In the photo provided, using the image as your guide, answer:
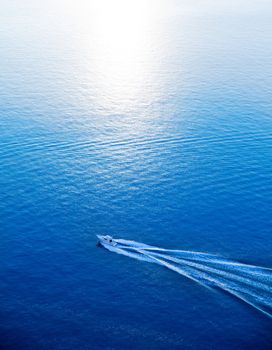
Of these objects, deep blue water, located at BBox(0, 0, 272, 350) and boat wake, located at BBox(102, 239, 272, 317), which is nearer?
deep blue water, located at BBox(0, 0, 272, 350)

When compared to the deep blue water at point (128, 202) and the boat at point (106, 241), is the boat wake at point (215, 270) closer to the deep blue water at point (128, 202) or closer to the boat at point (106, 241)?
the boat at point (106, 241)

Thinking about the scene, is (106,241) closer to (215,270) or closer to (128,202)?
(128,202)

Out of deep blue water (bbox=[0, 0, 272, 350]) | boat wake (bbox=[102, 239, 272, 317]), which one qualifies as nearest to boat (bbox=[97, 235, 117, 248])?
boat wake (bbox=[102, 239, 272, 317])

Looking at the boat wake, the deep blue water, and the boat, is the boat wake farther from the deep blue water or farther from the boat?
the deep blue water

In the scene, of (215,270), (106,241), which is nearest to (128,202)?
(106,241)

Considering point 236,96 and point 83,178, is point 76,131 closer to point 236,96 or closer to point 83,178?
point 83,178

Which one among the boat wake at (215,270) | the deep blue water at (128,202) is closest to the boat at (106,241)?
the boat wake at (215,270)
